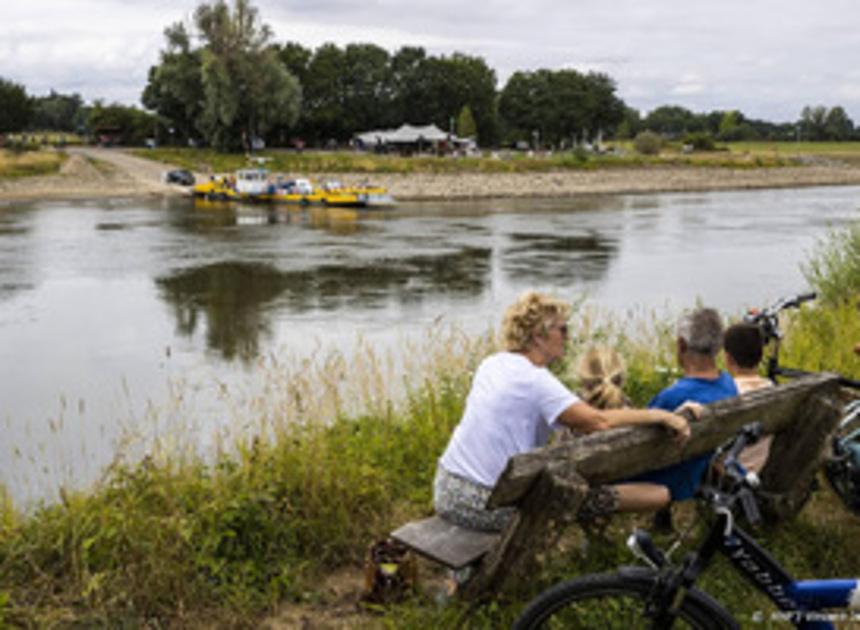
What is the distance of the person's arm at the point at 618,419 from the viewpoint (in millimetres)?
3658

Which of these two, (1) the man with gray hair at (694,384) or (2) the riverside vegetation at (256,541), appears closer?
(2) the riverside vegetation at (256,541)

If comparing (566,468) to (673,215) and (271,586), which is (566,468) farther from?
(673,215)

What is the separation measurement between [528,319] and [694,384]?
974 millimetres

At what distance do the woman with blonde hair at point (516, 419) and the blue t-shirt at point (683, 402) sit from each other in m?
0.12

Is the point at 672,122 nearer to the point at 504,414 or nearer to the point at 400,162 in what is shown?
the point at 400,162

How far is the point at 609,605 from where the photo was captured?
114 inches

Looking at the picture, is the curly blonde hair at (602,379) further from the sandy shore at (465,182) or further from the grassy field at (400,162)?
the grassy field at (400,162)

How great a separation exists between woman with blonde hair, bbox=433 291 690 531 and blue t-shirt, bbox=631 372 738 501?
119 millimetres

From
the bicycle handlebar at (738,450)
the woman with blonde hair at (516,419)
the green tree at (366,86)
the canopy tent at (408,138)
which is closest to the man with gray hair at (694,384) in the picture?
the woman with blonde hair at (516,419)

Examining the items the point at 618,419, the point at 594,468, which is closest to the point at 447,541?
the point at 594,468

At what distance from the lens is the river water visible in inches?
452

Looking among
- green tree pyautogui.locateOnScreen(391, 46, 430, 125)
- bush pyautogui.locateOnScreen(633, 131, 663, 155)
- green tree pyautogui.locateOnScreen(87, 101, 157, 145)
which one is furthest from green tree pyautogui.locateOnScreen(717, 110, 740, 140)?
green tree pyautogui.locateOnScreen(87, 101, 157, 145)

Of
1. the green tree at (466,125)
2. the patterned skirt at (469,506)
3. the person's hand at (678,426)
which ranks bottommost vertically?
the patterned skirt at (469,506)

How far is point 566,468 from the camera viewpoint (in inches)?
135
